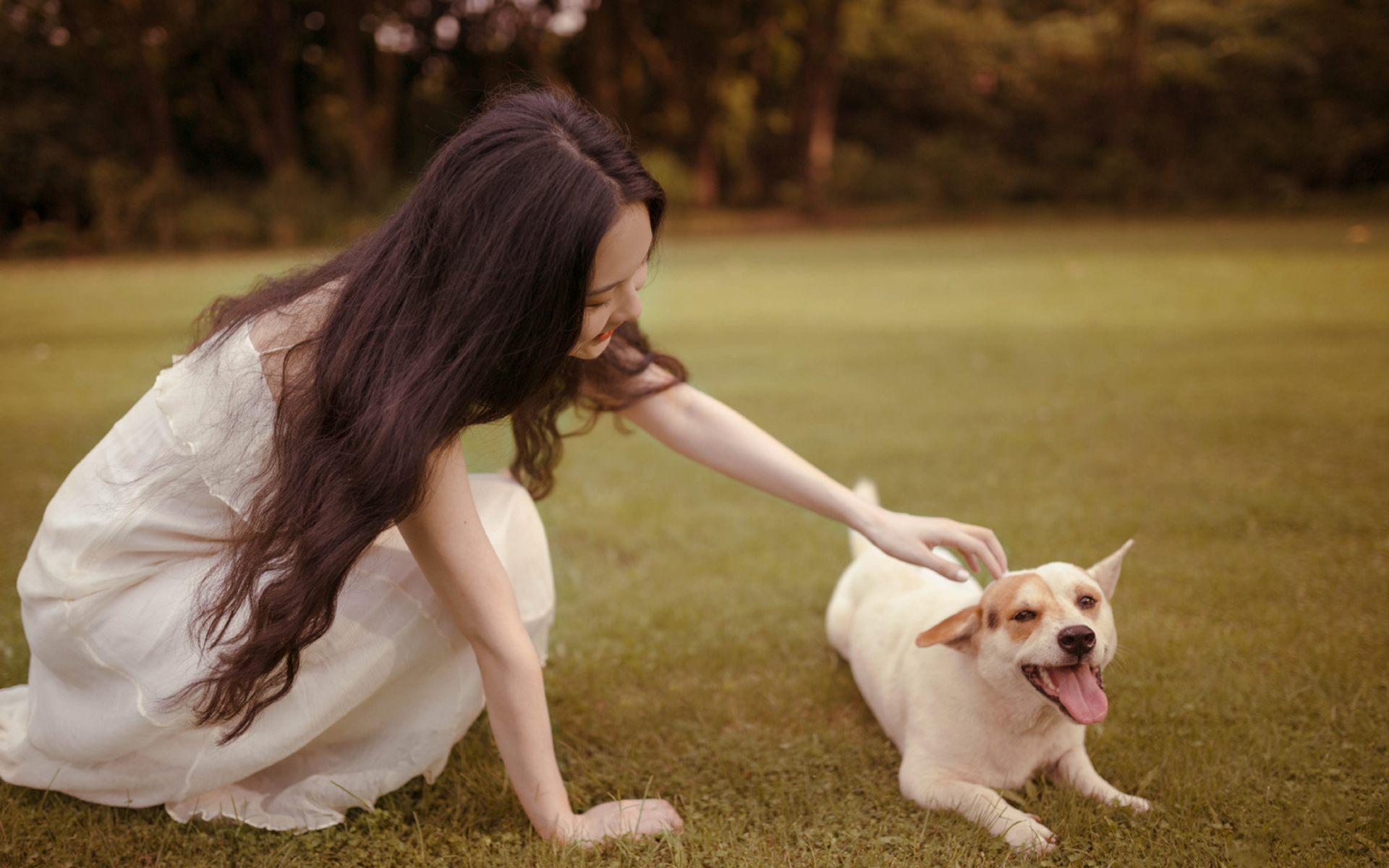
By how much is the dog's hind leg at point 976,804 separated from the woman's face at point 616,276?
1.27m

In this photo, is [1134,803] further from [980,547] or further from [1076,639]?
A: [980,547]

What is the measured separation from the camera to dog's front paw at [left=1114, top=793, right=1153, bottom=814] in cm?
224

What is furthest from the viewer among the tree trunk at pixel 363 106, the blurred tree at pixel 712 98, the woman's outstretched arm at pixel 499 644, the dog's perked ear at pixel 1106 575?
the tree trunk at pixel 363 106

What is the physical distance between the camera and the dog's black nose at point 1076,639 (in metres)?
2.04

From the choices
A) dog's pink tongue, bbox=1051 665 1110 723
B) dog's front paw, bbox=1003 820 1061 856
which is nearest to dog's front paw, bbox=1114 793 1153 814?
dog's front paw, bbox=1003 820 1061 856

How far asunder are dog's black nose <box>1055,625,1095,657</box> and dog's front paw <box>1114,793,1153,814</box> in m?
0.47

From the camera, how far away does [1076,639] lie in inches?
80.6

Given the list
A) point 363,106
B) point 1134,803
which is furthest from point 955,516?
point 363,106

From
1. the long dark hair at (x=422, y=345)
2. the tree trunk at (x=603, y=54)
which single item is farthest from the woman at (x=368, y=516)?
the tree trunk at (x=603, y=54)

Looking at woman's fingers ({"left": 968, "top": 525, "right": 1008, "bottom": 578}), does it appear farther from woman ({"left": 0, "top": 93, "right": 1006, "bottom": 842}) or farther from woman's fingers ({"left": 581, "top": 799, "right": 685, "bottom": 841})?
woman's fingers ({"left": 581, "top": 799, "right": 685, "bottom": 841})

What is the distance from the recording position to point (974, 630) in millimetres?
2273

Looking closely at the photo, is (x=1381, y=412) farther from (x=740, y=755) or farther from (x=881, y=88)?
(x=881, y=88)

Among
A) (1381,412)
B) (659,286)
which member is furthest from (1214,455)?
(659,286)

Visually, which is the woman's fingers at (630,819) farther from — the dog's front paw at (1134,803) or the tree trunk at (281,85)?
the tree trunk at (281,85)
